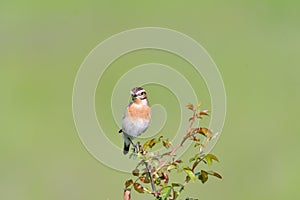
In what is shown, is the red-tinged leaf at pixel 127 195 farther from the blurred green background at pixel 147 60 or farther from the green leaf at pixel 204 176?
the blurred green background at pixel 147 60

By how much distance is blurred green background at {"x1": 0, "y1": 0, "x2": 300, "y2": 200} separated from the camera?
6684mm

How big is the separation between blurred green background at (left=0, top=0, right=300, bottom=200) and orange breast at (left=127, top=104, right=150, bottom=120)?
9.28ft

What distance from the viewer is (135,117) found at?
3.20 m

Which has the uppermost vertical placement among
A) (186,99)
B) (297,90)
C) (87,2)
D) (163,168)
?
(87,2)

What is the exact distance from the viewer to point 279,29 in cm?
1073

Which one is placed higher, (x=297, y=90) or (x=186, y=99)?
(x=297, y=90)

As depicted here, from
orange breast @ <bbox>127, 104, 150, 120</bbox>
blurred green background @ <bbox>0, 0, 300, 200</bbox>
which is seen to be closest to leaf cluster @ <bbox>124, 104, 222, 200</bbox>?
orange breast @ <bbox>127, 104, 150, 120</bbox>

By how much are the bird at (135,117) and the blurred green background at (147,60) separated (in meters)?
2.85

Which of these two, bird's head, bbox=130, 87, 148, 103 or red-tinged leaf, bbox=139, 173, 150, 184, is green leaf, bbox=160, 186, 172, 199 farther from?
bird's head, bbox=130, 87, 148, 103

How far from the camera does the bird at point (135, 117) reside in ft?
9.96

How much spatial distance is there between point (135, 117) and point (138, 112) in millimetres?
83

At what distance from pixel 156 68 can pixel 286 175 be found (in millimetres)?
4470

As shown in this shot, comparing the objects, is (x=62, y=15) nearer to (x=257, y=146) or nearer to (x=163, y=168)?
(x=257, y=146)

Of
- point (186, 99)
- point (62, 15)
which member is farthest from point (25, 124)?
point (186, 99)
